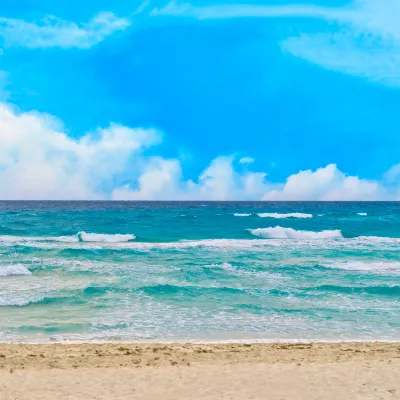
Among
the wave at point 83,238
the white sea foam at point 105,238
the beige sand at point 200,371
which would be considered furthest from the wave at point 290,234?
the beige sand at point 200,371

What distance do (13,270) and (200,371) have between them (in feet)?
39.6

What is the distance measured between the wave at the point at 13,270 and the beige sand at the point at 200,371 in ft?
29.0

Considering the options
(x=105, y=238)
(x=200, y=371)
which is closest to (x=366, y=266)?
(x=200, y=371)

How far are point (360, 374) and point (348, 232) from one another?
3397 cm

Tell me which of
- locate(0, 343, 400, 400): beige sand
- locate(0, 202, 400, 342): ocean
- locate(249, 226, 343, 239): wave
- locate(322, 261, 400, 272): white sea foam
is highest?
locate(249, 226, 343, 239): wave

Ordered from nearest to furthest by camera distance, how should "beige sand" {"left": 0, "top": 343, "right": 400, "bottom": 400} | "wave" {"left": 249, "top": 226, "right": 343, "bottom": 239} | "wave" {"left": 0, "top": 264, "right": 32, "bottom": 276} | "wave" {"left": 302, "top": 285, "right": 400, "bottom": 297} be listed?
1. "beige sand" {"left": 0, "top": 343, "right": 400, "bottom": 400}
2. "wave" {"left": 302, "top": 285, "right": 400, "bottom": 297}
3. "wave" {"left": 0, "top": 264, "right": 32, "bottom": 276}
4. "wave" {"left": 249, "top": 226, "right": 343, "bottom": 239}

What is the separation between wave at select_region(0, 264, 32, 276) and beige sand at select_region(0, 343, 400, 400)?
884 cm

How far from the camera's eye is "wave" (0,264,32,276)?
1728 centimetres

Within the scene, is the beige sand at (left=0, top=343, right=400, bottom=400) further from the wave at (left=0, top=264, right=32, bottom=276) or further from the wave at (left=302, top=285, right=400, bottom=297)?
the wave at (left=0, top=264, right=32, bottom=276)

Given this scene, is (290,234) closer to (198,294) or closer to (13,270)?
(198,294)

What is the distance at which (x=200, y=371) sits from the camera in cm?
764

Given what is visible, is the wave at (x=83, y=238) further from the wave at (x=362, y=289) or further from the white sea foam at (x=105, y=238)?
the wave at (x=362, y=289)

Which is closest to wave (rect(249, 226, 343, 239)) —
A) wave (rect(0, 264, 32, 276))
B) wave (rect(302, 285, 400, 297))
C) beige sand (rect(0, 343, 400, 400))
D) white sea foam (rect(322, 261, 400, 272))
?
white sea foam (rect(322, 261, 400, 272))

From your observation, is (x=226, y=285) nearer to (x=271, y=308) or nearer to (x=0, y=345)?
(x=271, y=308)
